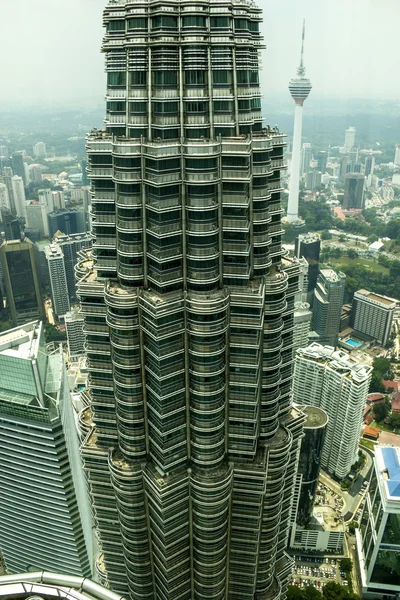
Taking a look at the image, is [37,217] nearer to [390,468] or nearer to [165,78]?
[390,468]

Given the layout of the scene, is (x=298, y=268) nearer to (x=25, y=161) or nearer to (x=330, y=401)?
(x=330, y=401)

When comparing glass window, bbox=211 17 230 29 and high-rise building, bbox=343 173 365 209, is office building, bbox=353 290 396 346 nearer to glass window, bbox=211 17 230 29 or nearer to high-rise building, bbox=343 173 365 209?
high-rise building, bbox=343 173 365 209

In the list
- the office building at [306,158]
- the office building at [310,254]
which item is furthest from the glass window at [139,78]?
the office building at [306,158]

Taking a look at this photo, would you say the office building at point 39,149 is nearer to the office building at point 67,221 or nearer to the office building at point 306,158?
the office building at point 67,221

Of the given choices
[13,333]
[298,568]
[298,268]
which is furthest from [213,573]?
[298,568]

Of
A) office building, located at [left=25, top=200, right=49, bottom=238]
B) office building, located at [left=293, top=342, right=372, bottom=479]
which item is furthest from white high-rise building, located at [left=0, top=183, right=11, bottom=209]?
office building, located at [left=293, top=342, right=372, bottom=479]

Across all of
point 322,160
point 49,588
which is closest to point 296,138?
point 322,160
